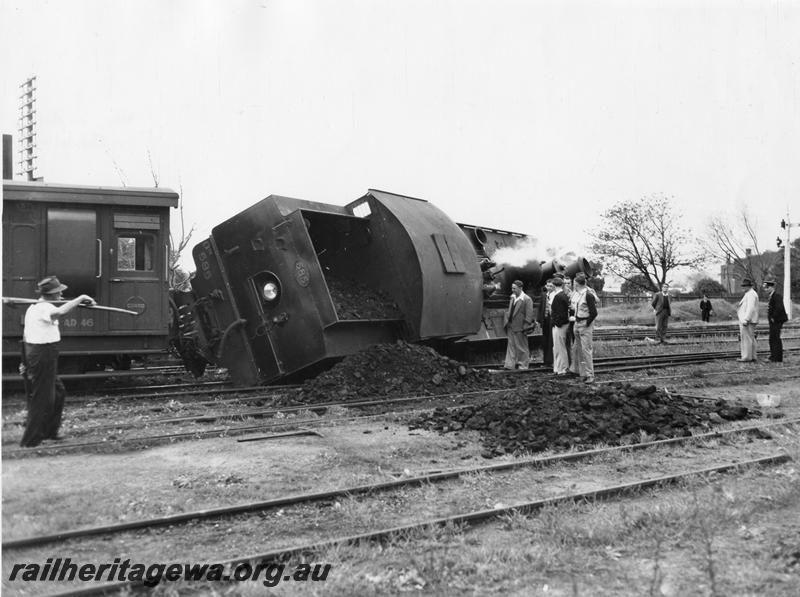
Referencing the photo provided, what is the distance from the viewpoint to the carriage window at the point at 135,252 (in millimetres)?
10141

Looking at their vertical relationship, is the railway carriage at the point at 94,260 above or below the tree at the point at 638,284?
below

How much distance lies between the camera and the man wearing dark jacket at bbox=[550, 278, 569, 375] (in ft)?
39.1

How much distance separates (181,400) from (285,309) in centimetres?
188

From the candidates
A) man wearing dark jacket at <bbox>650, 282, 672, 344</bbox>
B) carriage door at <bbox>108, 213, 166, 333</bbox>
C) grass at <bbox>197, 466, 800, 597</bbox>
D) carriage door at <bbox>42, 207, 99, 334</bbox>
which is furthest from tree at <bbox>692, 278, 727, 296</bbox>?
grass at <bbox>197, 466, 800, 597</bbox>

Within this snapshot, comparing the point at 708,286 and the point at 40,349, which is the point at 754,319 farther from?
the point at 708,286

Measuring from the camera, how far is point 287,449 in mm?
6586

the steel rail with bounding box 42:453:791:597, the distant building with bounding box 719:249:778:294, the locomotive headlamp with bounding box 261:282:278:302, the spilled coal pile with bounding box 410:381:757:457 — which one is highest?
the distant building with bounding box 719:249:778:294

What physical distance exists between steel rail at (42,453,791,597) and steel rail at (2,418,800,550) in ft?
2.00

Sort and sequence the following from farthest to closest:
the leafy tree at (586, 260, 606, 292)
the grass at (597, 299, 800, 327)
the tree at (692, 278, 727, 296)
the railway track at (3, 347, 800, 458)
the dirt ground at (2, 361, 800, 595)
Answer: the tree at (692, 278, 727, 296) < the leafy tree at (586, 260, 606, 292) < the grass at (597, 299, 800, 327) < the railway track at (3, 347, 800, 458) < the dirt ground at (2, 361, 800, 595)

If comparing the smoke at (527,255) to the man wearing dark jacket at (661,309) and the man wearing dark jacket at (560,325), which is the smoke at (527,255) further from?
the man wearing dark jacket at (661,309)

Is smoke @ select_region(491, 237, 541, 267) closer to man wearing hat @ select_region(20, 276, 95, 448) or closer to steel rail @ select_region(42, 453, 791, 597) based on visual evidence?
steel rail @ select_region(42, 453, 791, 597)

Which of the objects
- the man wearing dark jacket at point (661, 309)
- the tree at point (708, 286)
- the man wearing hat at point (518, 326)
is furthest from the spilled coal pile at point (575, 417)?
the tree at point (708, 286)

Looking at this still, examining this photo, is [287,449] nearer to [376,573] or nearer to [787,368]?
[376,573]

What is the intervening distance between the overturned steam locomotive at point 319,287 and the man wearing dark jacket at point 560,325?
1296 mm
